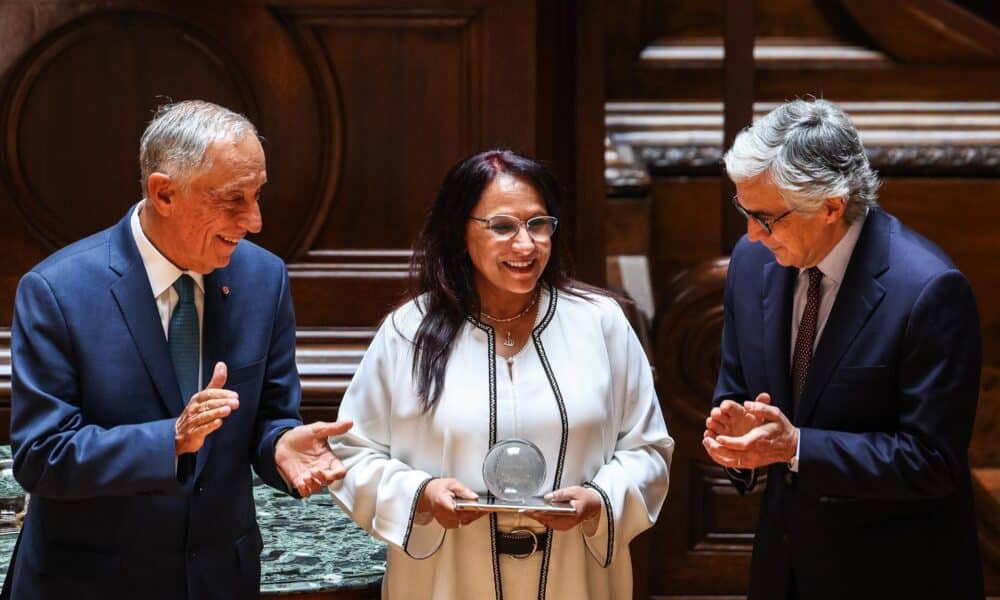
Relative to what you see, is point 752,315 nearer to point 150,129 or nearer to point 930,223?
point 150,129

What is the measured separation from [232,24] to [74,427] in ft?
5.96

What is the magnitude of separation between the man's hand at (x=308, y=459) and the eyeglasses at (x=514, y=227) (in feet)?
1.67

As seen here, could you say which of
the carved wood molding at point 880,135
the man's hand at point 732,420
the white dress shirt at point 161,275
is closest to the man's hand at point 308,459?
the white dress shirt at point 161,275

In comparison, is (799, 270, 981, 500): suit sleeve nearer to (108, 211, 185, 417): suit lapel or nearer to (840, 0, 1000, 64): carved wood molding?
(108, 211, 185, 417): suit lapel

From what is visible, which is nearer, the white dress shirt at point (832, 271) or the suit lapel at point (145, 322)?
the suit lapel at point (145, 322)

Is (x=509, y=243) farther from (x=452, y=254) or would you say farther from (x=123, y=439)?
(x=123, y=439)

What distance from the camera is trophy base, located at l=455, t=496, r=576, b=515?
2.86 m

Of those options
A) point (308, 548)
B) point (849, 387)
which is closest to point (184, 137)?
point (308, 548)

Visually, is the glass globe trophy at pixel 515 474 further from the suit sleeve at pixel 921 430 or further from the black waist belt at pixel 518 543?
the suit sleeve at pixel 921 430

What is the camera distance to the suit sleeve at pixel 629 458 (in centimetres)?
304

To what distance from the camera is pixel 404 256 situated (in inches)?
173

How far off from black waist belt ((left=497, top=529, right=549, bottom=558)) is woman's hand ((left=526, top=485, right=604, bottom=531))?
0.07 meters

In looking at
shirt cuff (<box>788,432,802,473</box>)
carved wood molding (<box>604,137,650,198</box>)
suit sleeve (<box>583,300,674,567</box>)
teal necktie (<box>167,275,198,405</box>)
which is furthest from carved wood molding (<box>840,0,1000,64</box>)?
teal necktie (<box>167,275,198,405</box>)

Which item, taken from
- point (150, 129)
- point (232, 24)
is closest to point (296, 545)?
point (150, 129)
